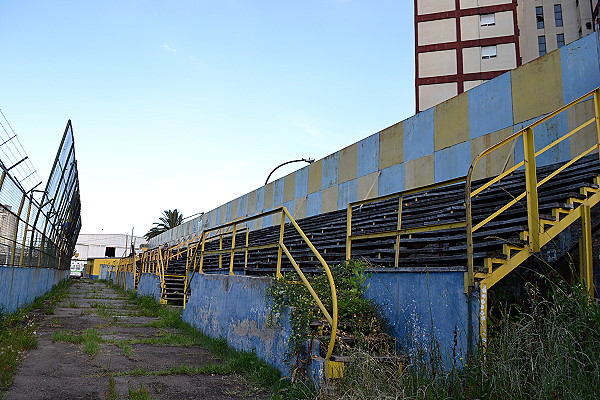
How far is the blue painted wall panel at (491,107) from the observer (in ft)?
35.1

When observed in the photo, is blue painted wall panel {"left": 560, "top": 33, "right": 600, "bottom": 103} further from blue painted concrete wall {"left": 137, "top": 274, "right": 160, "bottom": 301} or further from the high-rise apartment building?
the high-rise apartment building

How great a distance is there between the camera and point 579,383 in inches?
120

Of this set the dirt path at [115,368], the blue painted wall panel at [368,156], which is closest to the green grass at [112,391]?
the dirt path at [115,368]

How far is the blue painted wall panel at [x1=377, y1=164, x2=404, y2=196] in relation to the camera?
1383cm

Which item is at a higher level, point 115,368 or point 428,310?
point 428,310

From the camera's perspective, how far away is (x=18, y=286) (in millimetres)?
10734

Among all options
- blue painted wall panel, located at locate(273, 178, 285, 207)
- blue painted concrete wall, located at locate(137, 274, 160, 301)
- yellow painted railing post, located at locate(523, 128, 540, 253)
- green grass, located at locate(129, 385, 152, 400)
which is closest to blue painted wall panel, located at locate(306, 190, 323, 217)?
blue painted wall panel, located at locate(273, 178, 285, 207)

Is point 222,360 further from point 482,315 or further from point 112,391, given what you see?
point 482,315

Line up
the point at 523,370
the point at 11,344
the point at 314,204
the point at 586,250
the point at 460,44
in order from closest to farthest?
the point at 523,370 → the point at 586,250 → the point at 11,344 → the point at 314,204 → the point at 460,44

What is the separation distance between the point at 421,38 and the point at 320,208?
21115 mm

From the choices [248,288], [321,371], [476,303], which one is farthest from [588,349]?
[248,288]

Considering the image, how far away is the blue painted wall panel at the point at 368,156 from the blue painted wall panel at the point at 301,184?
388 centimetres

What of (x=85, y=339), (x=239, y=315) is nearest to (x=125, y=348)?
(x=85, y=339)

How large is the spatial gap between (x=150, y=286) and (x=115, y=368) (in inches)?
481
